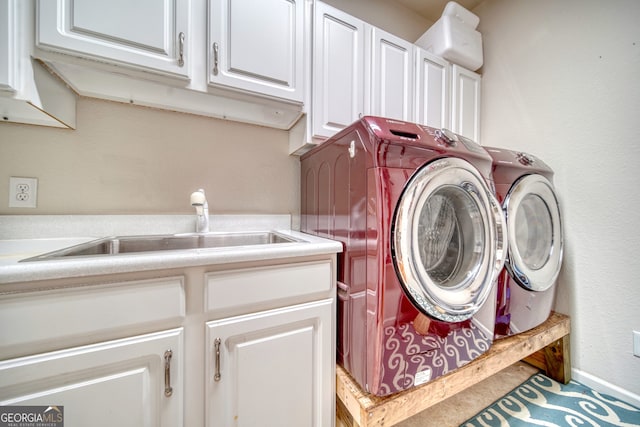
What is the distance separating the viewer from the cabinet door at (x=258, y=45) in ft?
3.39

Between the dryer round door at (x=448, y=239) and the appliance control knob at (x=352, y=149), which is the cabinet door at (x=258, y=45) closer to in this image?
the appliance control knob at (x=352, y=149)

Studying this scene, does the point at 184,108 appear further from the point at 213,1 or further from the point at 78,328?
the point at 78,328

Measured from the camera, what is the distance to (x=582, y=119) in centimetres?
145

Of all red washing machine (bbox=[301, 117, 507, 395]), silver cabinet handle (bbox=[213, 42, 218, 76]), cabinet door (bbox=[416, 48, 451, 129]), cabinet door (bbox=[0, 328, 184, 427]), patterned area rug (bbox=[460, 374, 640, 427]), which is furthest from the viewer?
cabinet door (bbox=[416, 48, 451, 129])

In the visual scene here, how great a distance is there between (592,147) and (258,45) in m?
2.02

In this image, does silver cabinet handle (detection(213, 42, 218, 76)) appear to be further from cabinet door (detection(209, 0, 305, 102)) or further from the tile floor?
the tile floor

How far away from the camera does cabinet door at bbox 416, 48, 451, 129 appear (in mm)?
1611

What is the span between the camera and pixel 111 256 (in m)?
0.65

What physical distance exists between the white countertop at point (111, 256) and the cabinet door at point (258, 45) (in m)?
0.76

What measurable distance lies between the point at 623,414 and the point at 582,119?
1.64 m

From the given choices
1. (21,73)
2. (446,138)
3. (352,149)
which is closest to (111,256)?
(21,73)

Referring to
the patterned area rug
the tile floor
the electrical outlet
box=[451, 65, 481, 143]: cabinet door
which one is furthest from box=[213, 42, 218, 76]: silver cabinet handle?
the patterned area rug

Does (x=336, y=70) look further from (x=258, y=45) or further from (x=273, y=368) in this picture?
(x=273, y=368)

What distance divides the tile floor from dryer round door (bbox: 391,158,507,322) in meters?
0.66
